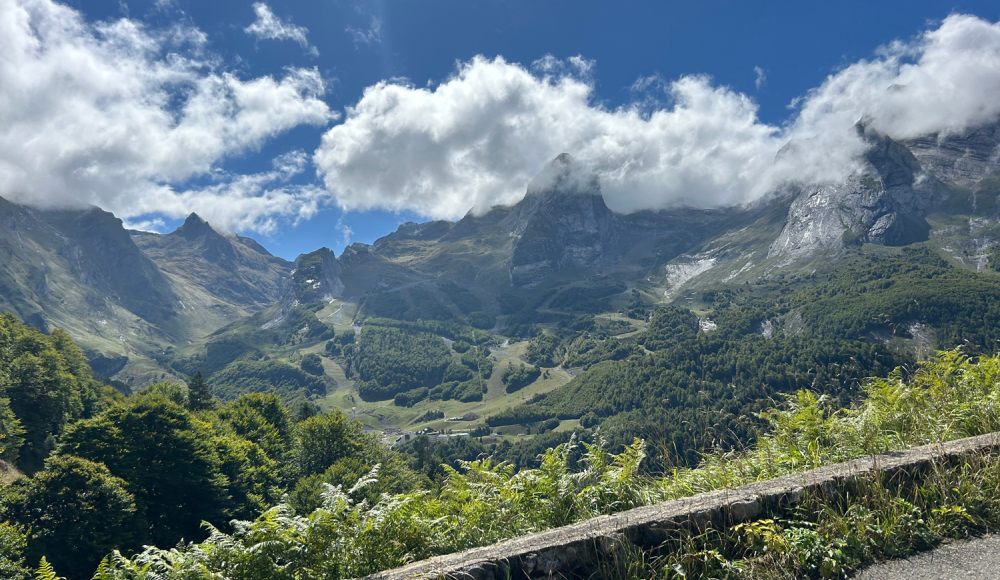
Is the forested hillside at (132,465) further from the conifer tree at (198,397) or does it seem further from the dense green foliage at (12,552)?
the conifer tree at (198,397)

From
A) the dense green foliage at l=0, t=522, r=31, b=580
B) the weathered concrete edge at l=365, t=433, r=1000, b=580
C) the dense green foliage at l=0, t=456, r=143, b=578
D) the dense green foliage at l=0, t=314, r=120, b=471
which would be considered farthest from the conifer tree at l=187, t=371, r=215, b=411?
the weathered concrete edge at l=365, t=433, r=1000, b=580

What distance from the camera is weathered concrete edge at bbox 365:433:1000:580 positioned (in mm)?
5547

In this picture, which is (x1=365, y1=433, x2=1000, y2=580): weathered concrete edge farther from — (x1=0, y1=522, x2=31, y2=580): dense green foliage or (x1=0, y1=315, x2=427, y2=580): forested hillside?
(x1=0, y1=522, x2=31, y2=580): dense green foliage

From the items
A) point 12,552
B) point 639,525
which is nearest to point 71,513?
point 12,552

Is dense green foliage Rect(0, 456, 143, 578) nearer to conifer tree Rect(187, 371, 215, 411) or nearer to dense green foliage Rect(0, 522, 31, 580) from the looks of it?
dense green foliage Rect(0, 522, 31, 580)

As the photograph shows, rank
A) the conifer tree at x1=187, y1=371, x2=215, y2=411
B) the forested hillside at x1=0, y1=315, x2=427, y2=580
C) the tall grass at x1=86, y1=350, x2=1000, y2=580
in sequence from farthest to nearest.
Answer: the conifer tree at x1=187, y1=371, x2=215, y2=411 < the forested hillside at x1=0, y1=315, x2=427, y2=580 < the tall grass at x1=86, y1=350, x2=1000, y2=580

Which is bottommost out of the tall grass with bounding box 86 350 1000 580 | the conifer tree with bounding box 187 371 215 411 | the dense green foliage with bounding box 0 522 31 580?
the dense green foliage with bounding box 0 522 31 580

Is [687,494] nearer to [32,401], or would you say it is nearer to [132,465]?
[132,465]

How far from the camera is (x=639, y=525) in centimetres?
578

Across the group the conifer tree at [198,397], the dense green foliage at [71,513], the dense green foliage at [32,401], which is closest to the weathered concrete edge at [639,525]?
the dense green foliage at [71,513]

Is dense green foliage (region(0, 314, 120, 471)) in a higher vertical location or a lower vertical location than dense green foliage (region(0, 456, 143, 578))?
higher

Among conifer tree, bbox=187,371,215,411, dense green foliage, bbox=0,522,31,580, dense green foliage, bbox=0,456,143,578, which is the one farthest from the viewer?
conifer tree, bbox=187,371,215,411

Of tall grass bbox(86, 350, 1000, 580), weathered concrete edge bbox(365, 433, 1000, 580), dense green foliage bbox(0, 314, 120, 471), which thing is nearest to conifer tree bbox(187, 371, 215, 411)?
dense green foliage bbox(0, 314, 120, 471)

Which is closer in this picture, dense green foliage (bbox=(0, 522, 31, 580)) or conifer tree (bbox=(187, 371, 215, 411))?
dense green foliage (bbox=(0, 522, 31, 580))
